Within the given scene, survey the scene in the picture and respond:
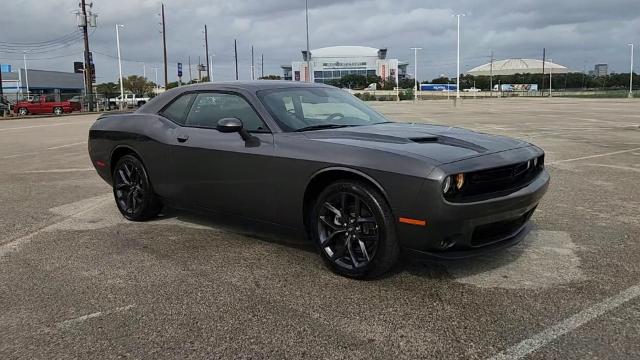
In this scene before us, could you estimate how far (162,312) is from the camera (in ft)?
12.1

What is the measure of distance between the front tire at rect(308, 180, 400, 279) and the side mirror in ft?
2.93

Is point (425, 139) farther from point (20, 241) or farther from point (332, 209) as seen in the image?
point (20, 241)

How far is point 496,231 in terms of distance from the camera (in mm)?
4027

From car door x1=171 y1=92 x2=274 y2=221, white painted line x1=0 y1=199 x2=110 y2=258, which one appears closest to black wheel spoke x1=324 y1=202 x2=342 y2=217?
car door x1=171 y1=92 x2=274 y2=221

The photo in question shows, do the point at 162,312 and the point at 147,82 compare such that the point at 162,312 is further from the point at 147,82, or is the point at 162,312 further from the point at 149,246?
the point at 147,82

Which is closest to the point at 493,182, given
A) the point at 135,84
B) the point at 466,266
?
the point at 466,266

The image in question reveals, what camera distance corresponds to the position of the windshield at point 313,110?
15.7 feet

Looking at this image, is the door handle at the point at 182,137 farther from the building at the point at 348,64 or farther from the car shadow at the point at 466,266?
the building at the point at 348,64

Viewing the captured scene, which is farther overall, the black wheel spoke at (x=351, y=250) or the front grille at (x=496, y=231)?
the black wheel spoke at (x=351, y=250)

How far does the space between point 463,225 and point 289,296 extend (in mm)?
1247

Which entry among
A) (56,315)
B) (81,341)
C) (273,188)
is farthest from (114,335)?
(273,188)

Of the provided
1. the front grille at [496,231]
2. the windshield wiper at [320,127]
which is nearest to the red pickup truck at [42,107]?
the windshield wiper at [320,127]

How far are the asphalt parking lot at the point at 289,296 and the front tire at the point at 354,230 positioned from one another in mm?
151

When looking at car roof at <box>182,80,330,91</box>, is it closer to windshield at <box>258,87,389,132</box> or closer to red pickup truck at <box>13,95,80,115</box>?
windshield at <box>258,87,389,132</box>
